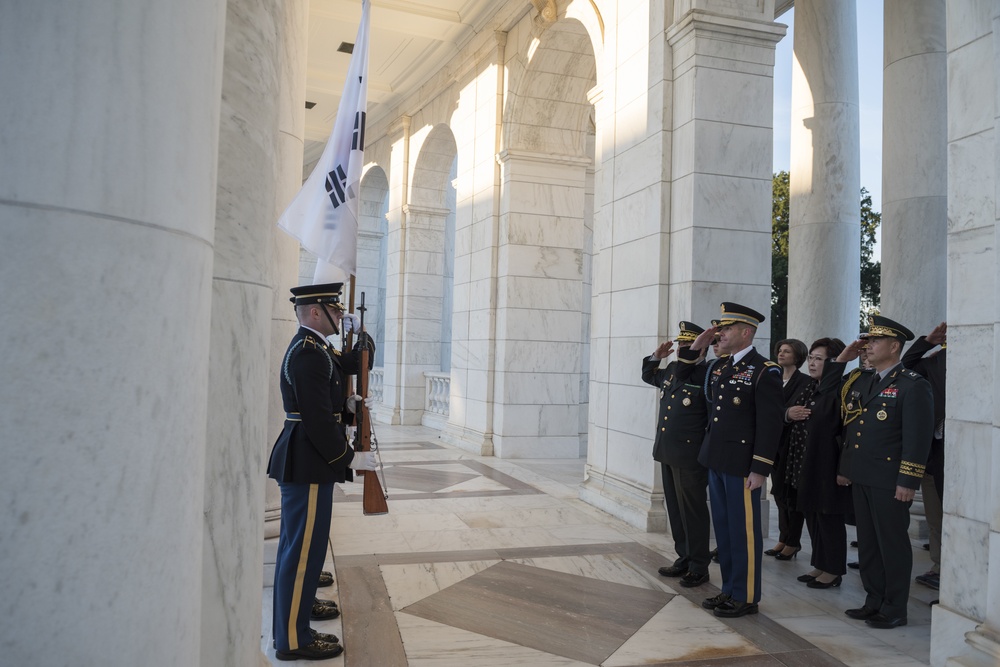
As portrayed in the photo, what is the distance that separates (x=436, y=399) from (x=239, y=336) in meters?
14.1

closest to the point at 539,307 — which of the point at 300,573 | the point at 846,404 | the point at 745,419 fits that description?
the point at 846,404

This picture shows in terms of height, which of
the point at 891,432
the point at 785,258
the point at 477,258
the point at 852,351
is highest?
the point at 785,258

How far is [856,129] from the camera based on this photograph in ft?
33.7

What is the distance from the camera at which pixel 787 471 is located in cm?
615

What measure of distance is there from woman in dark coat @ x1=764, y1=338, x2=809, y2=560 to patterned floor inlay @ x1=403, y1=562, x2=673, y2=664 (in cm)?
163

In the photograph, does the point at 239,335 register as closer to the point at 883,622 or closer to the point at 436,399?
the point at 883,622

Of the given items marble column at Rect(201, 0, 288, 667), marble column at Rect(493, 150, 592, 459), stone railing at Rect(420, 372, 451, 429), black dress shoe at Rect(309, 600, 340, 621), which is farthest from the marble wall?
stone railing at Rect(420, 372, 451, 429)

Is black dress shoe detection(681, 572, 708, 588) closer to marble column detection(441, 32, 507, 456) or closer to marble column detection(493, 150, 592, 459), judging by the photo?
marble column detection(493, 150, 592, 459)

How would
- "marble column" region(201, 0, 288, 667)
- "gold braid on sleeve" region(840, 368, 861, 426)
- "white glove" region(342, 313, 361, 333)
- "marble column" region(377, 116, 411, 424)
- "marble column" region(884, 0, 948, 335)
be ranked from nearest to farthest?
"marble column" region(201, 0, 288, 667) → "white glove" region(342, 313, 361, 333) → "gold braid on sleeve" region(840, 368, 861, 426) → "marble column" region(884, 0, 948, 335) → "marble column" region(377, 116, 411, 424)

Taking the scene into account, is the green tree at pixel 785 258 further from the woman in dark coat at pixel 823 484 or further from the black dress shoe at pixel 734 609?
the black dress shoe at pixel 734 609

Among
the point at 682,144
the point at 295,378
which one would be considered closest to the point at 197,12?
the point at 295,378

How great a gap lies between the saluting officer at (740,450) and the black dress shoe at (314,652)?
2381 millimetres

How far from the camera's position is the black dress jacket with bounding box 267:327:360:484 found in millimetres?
3867

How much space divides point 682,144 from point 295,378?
15.5 ft
